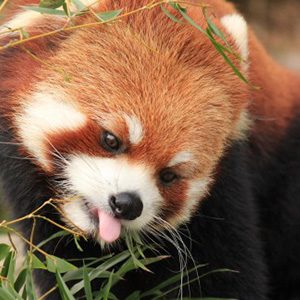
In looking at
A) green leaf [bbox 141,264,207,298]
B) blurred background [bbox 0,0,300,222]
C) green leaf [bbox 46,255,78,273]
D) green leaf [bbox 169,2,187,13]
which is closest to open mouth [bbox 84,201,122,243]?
green leaf [bbox 46,255,78,273]

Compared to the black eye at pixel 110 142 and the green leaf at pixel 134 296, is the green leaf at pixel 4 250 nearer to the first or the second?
the black eye at pixel 110 142

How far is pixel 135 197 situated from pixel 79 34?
824 millimetres

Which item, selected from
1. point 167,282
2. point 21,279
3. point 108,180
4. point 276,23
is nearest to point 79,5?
point 108,180

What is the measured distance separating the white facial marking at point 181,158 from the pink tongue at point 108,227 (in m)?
0.34

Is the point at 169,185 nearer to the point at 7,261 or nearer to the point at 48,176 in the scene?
the point at 48,176

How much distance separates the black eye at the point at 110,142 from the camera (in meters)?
2.99

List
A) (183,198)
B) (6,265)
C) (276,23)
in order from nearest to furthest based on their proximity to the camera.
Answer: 1. (6,265)
2. (183,198)
3. (276,23)

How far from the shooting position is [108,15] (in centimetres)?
302

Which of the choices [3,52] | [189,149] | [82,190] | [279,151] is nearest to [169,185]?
[189,149]

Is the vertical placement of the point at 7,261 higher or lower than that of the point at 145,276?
higher

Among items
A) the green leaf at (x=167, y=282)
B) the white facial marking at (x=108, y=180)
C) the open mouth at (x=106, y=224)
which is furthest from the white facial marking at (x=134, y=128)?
the green leaf at (x=167, y=282)

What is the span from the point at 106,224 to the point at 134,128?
0.43 metres

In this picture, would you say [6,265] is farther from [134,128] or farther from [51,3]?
[51,3]

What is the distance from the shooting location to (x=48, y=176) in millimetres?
3252
